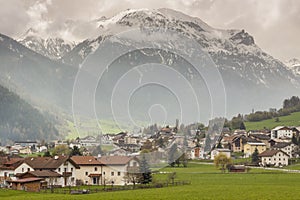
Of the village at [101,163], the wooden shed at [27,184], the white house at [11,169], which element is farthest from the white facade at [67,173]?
the wooden shed at [27,184]

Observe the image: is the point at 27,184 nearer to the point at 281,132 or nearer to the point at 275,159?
the point at 275,159

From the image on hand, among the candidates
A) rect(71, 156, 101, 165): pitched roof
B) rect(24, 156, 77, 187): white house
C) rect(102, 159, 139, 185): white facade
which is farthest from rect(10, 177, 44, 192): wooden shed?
rect(71, 156, 101, 165): pitched roof

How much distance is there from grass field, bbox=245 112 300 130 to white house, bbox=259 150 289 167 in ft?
197

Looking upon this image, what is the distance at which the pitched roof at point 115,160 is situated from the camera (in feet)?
203

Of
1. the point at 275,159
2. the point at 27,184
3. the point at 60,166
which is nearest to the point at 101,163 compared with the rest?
the point at 60,166

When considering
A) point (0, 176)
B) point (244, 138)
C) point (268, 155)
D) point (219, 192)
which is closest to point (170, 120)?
point (219, 192)

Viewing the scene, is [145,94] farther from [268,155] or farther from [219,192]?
[268,155]

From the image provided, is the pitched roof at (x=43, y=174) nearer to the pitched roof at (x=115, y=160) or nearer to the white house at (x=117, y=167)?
the white house at (x=117, y=167)

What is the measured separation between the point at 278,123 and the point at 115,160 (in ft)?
339

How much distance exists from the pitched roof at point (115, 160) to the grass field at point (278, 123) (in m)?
96.3

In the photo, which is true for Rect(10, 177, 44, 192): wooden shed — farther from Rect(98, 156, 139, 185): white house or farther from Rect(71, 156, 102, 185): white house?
Rect(71, 156, 102, 185): white house

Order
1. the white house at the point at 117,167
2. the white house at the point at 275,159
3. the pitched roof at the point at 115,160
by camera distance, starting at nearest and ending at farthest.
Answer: the white house at the point at 117,167 < the pitched roof at the point at 115,160 < the white house at the point at 275,159

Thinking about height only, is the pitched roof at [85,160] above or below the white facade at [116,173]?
above

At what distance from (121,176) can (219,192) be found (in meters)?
22.1
